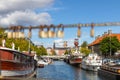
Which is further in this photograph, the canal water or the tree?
the tree

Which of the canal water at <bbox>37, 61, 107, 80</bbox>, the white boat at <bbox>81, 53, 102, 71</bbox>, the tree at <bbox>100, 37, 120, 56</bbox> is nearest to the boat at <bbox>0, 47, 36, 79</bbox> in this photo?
the canal water at <bbox>37, 61, 107, 80</bbox>

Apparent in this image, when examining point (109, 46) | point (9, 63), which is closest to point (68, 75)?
point (9, 63)

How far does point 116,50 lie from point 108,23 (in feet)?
436

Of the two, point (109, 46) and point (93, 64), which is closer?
point (93, 64)

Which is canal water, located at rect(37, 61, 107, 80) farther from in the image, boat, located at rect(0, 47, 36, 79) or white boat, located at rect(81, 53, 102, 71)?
boat, located at rect(0, 47, 36, 79)

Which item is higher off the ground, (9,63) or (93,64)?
(9,63)

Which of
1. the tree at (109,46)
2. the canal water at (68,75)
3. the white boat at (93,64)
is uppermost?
the tree at (109,46)

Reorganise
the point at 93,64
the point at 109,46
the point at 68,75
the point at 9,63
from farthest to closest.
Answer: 1. the point at 109,46
2. the point at 93,64
3. the point at 68,75
4. the point at 9,63

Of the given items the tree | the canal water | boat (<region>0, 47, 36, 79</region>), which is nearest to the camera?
boat (<region>0, 47, 36, 79</region>)

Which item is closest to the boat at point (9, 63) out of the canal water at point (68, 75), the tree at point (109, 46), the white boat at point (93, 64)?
the canal water at point (68, 75)

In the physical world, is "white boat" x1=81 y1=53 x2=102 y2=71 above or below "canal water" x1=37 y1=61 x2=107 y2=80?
above

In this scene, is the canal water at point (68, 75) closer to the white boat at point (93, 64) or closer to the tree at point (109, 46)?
the white boat at point (93, 64)

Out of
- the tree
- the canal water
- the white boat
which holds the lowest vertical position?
the canal water

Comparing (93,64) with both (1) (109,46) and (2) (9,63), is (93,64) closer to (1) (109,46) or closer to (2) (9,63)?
(2) (9,63)
